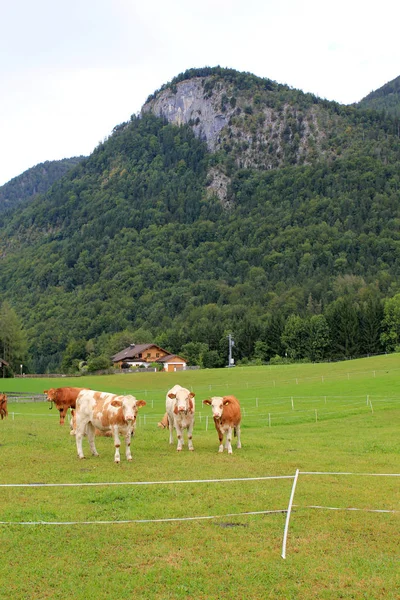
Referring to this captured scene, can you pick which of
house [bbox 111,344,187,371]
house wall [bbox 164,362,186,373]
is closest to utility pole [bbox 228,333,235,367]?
house wall [bbox 164,362,186,373]

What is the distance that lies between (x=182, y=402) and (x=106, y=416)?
293 cm

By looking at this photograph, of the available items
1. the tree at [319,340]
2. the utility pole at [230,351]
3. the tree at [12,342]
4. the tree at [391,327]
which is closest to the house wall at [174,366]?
the utility pole at [230,351]

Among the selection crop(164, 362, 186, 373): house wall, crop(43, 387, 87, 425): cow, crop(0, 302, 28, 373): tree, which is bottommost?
crop(164, 362, 186, 373): house wall

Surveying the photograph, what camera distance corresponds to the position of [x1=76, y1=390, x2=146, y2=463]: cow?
1825cm

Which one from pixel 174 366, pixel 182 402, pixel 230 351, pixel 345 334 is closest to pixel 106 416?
pixel 182 402

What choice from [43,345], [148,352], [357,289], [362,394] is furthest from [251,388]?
[43,345]

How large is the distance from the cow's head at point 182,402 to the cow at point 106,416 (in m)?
1.48

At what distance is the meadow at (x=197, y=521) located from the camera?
9.22 metres

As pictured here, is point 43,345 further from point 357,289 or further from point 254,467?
point 254,467

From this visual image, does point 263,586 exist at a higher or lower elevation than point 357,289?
lower

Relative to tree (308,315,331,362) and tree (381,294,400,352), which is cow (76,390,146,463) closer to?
tree (381,294,400,352)

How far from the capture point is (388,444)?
79.9 feet

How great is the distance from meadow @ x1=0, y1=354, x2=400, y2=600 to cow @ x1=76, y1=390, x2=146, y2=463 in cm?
62

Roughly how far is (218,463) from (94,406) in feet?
13.5
